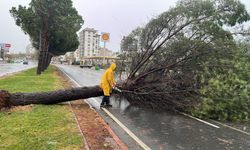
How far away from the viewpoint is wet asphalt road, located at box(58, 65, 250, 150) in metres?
6.82

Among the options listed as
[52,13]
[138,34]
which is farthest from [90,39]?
[138,34]

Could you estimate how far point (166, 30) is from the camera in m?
12.2

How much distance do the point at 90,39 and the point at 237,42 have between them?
5899 inches

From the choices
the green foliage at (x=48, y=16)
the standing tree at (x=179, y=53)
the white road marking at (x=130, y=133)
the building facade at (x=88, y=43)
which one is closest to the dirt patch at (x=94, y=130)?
the white road marking at (x=130, y=133)

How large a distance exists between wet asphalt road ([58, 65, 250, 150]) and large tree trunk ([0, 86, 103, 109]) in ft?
3.82

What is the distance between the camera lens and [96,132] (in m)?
7.52

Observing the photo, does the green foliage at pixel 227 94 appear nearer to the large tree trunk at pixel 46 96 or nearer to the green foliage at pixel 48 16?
the large tree trunk at pixel 46 96

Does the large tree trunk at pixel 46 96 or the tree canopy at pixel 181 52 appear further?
the tree canopy at pixel 181 52

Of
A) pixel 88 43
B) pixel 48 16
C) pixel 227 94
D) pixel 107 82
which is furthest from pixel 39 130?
pixel 88 43

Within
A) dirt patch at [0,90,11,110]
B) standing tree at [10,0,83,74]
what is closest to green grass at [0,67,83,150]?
dirt patch at [0,90,11,110]

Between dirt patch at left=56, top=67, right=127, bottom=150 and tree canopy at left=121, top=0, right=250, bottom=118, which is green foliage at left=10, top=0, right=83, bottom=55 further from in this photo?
dirt patch at left=56, top=67, right=127, bottom=150

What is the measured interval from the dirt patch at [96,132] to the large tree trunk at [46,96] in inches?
29.4

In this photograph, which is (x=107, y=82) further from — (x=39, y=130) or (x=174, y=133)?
(x=39, y=130)

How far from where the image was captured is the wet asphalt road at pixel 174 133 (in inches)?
268
